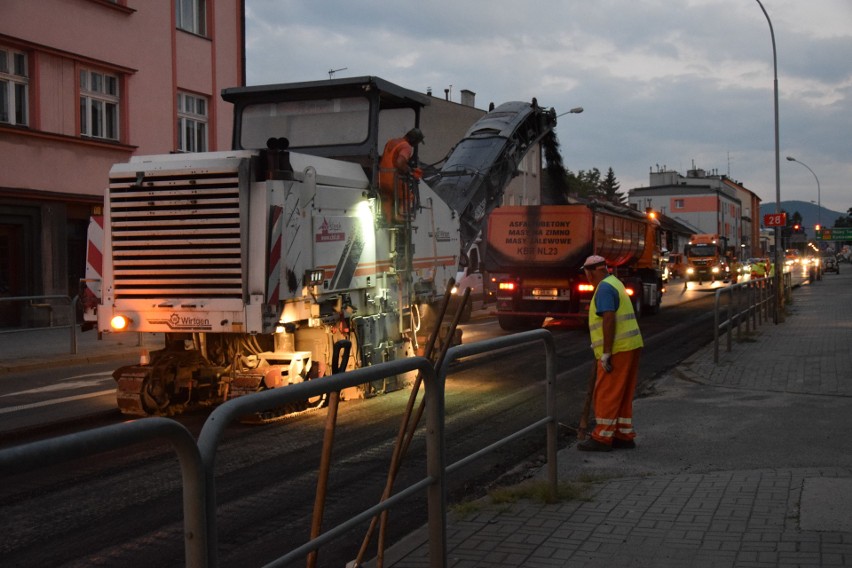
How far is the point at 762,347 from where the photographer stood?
15984 mm

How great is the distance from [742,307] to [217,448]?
15945 mm

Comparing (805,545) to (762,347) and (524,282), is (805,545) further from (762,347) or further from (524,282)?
(524,282)

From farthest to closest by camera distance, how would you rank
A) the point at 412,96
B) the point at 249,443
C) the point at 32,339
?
1. the point at 32,339
2. the point at 412,96
3. the point at 249,443

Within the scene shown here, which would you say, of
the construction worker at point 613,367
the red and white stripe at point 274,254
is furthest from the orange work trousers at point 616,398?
the red and white stripe at point 274,254

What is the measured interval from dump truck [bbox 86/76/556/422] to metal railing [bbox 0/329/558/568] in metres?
4.62

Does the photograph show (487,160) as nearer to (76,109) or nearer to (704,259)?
(76,109)

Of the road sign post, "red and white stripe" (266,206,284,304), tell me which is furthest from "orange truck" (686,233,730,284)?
"red and white stripe" (266,206,284,304)

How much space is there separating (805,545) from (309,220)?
610 centimetres

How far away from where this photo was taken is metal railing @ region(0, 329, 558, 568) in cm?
226

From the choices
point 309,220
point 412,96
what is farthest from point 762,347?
point 309,220

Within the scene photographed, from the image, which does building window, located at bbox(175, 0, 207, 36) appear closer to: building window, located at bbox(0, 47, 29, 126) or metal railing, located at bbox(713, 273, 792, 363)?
building window, located at bbox(0, 47, 29, 126)

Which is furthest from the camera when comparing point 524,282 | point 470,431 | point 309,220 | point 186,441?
point 524,282

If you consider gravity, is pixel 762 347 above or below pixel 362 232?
below

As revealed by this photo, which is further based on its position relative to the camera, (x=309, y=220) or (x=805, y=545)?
(x=309, y=220)
